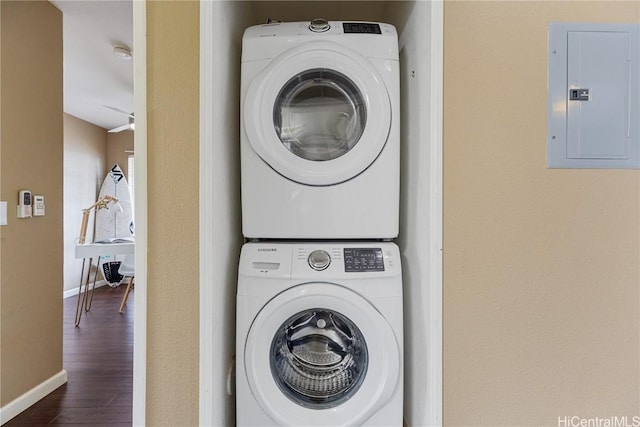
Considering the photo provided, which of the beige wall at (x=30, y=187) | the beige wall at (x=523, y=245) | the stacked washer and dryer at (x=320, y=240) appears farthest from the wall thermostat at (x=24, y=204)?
A: the beige wall at (x=523, y=245)

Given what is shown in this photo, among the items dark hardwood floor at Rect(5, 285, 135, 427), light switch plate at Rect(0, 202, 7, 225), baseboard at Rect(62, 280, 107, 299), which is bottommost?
dark hardwood floor at Rect(5, 285, 135, 427)

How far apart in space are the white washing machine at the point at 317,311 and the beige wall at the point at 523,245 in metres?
0.20

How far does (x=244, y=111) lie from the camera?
1298 millimetres

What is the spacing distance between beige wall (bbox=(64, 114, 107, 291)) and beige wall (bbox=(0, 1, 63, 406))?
2.58m

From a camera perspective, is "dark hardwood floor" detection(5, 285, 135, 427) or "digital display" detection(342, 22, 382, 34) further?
"dark hardwood floor" detection(5, 285, 135, 427)

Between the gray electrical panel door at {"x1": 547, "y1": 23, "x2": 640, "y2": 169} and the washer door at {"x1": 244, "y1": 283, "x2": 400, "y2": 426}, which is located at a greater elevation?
the gray electrical panel door at {"x1": 547, "y1": 23, "x2": 640, "y2": 169}

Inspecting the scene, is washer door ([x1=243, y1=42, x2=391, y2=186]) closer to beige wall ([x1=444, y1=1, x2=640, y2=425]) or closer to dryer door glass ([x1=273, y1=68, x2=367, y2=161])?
dryer door glass ([x1=273, y1=68, x2=367, y2=161])

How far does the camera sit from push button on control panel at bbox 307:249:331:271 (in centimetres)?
125

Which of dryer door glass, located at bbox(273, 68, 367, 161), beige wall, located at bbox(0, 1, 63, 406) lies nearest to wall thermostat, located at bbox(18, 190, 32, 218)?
beige wall, located at bbox(0, 1, 63, 406)

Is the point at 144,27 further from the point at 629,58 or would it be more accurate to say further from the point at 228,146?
the point at 629,58

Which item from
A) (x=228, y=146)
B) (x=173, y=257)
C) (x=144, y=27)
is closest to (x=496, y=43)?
(x=228, y=146)

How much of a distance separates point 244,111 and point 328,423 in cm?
113

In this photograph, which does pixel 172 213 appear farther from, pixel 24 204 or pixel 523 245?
pixel 24 204

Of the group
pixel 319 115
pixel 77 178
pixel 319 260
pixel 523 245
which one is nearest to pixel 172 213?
pixel 319 260
